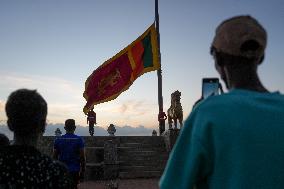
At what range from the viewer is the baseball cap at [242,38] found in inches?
60.7

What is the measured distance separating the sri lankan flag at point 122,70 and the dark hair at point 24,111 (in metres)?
12.5

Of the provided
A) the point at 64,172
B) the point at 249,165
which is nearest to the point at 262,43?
the point at 249,165

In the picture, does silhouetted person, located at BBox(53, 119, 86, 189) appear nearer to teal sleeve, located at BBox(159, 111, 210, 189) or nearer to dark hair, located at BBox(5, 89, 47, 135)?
dark hair, located at BBox(5, 89, 47, 135)

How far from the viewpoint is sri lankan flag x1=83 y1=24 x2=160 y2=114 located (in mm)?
14805

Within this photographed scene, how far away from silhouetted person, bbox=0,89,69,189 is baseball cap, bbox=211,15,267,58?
3.47 feet

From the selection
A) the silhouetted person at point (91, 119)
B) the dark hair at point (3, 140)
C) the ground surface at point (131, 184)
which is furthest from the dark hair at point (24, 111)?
the silhouetted person at point (91, 119)

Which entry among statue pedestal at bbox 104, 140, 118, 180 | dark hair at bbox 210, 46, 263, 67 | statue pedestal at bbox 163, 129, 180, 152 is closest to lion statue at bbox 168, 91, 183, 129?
statue pedestal at bbox 163, 129, 180, 152

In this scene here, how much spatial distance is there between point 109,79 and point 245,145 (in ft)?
45.3

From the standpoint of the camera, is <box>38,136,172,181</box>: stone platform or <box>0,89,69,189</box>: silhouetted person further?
<box>38,136,172,181</box>: stone platform

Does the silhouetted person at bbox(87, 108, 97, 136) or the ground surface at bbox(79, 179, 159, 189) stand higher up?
the silhouetted person at bbox(87, 108, 97, 136)

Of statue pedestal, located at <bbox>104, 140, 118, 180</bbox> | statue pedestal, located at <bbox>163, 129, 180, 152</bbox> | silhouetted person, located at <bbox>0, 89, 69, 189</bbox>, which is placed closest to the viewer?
silhouetted person, located at <bbox>0, 89, 69, 189</bbox>

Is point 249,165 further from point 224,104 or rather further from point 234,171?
point 224,104

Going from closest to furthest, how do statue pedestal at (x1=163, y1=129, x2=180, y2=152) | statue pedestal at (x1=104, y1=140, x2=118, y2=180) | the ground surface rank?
the ground surface
statue pedestal at (x1=104, y1=140, x2=118, y2=180)
statue pedestal at (x1=163, y1=129, x2=180, y2=152)

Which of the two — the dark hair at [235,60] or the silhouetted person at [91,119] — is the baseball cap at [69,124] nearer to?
the dark hair at [235,60]
